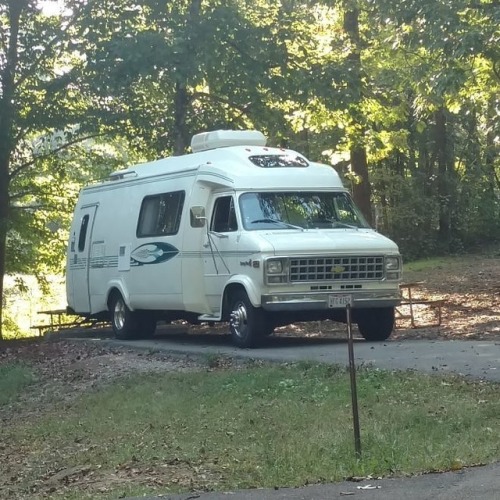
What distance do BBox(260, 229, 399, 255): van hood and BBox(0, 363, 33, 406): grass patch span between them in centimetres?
397

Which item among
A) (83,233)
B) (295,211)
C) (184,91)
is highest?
(184,91)

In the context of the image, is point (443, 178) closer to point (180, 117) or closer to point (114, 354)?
point (180, 117)

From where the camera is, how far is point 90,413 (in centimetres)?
1214

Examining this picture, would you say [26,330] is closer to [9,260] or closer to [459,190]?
[9,260]

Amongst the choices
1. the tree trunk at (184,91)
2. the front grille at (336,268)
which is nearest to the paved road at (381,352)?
the front grille at (336,268)

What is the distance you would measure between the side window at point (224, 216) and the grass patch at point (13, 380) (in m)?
3.51

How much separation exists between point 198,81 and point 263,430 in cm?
1143

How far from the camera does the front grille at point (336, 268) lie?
48.3ft

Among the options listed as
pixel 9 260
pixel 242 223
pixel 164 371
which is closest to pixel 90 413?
pixel 164 371

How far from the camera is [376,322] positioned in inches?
628

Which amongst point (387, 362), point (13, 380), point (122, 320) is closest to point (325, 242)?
point (387, 362)

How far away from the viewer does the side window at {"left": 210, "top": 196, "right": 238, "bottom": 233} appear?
1562cm

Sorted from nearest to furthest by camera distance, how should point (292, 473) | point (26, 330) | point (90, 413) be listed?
point (292, 473)
point (90, 413)
point (26, 330)

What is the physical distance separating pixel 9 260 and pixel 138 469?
61.3 ft
